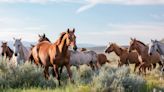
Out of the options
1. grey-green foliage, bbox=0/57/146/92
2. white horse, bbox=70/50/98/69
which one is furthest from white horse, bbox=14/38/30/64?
white horse, bbox=70/50/98/69

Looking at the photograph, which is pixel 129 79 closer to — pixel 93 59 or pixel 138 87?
A: pixel 138 87

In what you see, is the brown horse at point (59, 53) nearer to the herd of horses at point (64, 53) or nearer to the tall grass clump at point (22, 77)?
the herd of horses at point (64, 53)

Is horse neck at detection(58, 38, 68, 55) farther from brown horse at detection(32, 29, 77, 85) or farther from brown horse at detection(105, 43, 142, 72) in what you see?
brown horse at detection(105, 43, 142, 72)

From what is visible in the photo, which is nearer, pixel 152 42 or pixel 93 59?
pixel 152 42

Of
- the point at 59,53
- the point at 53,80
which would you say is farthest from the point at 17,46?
the point at 53,80

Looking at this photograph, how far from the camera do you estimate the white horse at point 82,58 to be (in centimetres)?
2559

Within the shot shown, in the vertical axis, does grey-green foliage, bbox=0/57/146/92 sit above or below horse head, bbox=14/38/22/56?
below

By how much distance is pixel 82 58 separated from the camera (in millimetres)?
26406

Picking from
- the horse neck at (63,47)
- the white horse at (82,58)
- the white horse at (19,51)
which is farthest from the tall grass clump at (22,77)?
the white horse at (82,58)

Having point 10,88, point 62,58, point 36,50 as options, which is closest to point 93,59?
point 36,50

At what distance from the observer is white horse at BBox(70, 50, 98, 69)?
84.0 feet

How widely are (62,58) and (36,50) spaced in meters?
2.27

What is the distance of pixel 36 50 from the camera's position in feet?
54.5

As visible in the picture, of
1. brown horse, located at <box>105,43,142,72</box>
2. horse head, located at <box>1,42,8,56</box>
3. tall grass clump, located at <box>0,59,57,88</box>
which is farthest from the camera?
brown horse, located at <box>105,43,142,72</box>
